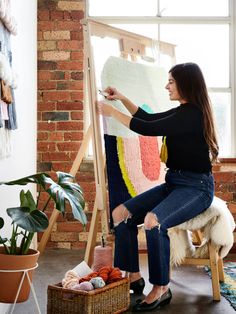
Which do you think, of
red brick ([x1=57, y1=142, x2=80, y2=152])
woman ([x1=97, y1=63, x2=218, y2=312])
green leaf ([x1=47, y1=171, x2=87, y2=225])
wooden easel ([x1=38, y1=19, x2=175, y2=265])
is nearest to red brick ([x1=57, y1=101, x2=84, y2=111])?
red brick ([x1=57, y1=142, x2=80, y2=152])

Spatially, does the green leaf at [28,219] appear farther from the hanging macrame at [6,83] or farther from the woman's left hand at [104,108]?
the woman's left hand at [104,108]

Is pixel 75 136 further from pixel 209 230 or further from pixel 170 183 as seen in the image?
pixel 209 230

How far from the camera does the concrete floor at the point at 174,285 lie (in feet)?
8.87

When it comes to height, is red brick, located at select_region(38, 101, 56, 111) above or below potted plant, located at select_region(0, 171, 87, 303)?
above

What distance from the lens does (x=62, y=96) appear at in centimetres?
412

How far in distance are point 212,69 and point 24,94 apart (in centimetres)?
159

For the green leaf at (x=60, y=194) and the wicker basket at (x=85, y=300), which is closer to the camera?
the green leaf at (x=60, y=194)

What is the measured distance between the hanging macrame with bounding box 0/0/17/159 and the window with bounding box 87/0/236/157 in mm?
1815

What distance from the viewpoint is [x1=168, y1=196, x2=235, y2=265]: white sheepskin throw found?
9.48 feet

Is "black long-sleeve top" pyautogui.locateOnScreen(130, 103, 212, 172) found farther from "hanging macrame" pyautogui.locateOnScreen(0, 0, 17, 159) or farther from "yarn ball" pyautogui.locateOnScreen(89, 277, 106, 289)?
"yarn ball" pyautogui.locateOnScreen(89, 277, 106, 289)

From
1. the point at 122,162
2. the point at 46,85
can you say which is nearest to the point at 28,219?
the point at 122,162

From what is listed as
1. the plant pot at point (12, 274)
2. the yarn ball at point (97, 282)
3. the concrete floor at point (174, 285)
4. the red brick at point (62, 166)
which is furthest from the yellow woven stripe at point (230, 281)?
the plant pot at point (12, 274)

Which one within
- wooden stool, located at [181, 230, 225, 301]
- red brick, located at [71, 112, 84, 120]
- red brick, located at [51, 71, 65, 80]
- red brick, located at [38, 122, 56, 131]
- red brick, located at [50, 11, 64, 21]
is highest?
red brick, located at [50, 11, 64, 21]

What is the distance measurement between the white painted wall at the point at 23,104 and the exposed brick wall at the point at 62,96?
122mm
